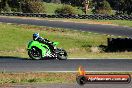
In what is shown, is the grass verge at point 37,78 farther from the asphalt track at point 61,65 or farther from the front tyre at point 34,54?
the front tyre at point 34,54

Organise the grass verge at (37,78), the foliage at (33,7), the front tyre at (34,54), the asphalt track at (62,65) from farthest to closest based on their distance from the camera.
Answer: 1. the foliage at (33,7)
2. the front tyre at (34,54)
3. the asphalt track at (62,65)
4. the grass verge at (37,78)

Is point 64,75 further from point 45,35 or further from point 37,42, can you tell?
point 45,35

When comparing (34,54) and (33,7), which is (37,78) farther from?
(33,7)

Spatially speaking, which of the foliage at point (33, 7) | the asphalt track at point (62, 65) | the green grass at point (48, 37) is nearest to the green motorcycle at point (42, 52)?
the asphalt track at point (62, 65)

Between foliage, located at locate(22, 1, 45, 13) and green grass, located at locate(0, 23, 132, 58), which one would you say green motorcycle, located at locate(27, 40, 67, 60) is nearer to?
green grass, located at locate(0, 23, 132, 58)

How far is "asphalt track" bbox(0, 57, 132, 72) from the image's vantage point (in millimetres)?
17700

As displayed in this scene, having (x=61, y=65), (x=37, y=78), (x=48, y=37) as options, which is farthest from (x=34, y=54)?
(x=48, y=37)

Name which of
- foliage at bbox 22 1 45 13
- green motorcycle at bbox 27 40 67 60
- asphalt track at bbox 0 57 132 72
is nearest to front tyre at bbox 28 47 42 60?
green motorcycle at bbox 27 40 67 60

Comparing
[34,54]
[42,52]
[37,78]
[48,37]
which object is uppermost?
[37,78]

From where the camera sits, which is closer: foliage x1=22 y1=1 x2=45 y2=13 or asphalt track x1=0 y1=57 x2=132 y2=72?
asphalt track x1=0 y1=57 x2=132 y2=72

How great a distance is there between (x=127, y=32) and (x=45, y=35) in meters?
8.86

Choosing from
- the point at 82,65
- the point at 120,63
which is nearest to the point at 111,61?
the point at 120,63

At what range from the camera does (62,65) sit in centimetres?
1878

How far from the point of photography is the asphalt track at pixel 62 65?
1770 centimetres
